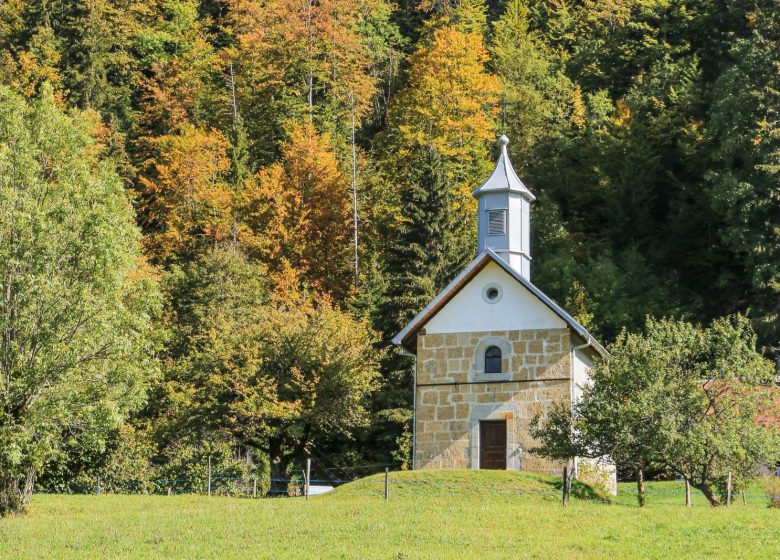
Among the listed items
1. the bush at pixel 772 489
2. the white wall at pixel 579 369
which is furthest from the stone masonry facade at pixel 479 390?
the bush at pixel 772 489

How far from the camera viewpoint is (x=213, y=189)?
60000mm

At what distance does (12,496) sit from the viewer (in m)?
28.8

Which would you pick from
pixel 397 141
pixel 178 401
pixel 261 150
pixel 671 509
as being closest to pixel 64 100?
pixel 261 150

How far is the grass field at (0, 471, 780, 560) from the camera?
20422 millimetres

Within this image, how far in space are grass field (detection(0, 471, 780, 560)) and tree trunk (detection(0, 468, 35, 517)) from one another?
399 millimetres

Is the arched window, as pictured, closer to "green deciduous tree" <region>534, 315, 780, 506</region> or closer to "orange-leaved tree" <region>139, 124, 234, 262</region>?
"green deciduous tree" <region>534, 315, 780, 506</region>

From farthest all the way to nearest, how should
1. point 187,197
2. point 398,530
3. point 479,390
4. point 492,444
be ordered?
1. point 187,197
2. point 479,390
3. point 492,444
4. point 398,530

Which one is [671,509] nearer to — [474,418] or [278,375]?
[474,418]

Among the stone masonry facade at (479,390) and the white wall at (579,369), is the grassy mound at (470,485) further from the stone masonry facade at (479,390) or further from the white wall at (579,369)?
the white wall at (579,369)

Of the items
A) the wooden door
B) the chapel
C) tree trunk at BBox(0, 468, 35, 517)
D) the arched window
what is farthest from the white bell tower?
Answer: tree trunk at BBox(0, 468, 35, 517)

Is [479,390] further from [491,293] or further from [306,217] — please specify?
[306,217]

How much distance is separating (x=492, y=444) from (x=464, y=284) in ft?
15.5

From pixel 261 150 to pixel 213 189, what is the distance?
6.88 metres

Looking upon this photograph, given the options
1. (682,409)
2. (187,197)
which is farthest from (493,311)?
(187,197)
